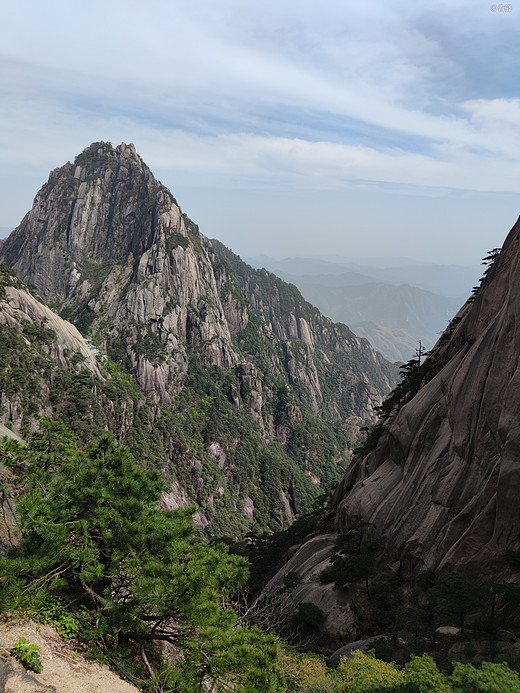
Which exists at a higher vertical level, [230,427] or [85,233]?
[85,233]

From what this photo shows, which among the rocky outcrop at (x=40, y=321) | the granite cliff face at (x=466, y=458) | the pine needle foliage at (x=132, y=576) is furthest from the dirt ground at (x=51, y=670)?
the rocky outcrop at (x=40, y=321)

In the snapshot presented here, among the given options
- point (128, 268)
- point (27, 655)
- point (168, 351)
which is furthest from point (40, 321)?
point (27, 655)

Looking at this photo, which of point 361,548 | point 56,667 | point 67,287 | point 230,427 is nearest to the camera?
point 56,667

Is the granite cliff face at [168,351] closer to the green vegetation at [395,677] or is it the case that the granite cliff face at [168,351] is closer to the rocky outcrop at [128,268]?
the rocky outcrop at [128,268]

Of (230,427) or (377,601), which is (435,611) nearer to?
(377,601)

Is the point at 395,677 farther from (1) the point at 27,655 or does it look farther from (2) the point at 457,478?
(2) the point at 457,478

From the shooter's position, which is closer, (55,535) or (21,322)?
(55,535)

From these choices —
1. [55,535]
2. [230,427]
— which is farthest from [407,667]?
[230,427]
